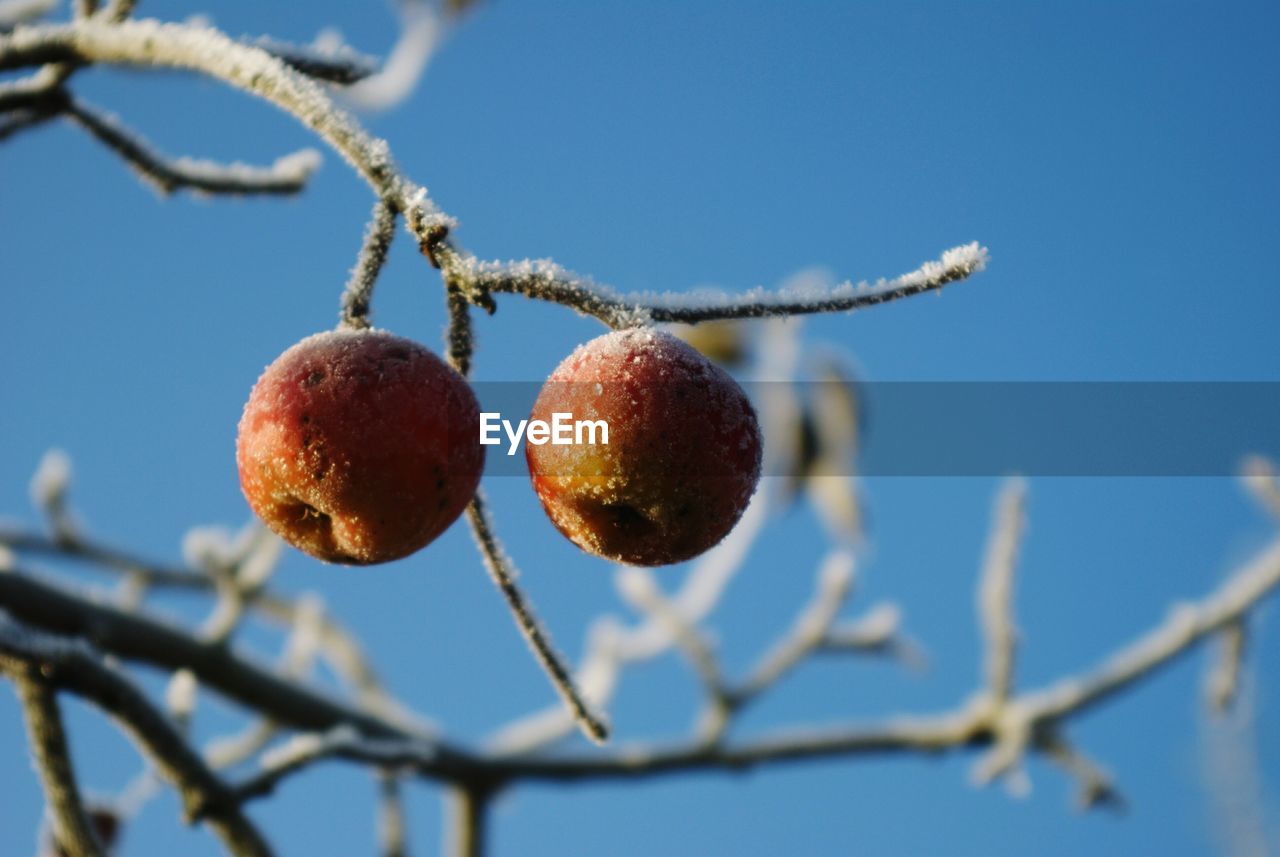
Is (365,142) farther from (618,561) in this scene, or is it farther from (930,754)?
(930,754)

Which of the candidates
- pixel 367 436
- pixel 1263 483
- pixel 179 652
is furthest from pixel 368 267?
pixel 1263 483

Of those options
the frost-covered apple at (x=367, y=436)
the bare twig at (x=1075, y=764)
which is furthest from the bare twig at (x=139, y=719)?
the bare twig at (x=1075, y=764)

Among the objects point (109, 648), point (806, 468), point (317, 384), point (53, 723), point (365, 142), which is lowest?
point (53, 723)

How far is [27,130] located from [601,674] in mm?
2651

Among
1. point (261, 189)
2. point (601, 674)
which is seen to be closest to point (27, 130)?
point (261, 189)

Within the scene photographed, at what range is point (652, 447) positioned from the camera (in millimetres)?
1061

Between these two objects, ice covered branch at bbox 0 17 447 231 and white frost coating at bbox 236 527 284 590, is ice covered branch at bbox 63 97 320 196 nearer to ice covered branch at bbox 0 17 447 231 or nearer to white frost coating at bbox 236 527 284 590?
ice covered branch at bbox 0 17 447 231

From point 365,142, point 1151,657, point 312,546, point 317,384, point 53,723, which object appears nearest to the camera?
point 365,142

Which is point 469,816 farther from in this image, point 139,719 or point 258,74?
point 258,74

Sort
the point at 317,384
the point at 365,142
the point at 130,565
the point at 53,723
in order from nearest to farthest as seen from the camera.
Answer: the point at 365,142
the point at 317,384
the point at 53,723
the point at 130,565

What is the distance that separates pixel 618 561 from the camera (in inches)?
46.8

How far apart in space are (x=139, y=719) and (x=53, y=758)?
132mm

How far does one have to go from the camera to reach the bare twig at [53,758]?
154cm

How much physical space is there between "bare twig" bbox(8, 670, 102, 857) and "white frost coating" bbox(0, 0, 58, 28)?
0.85 m
